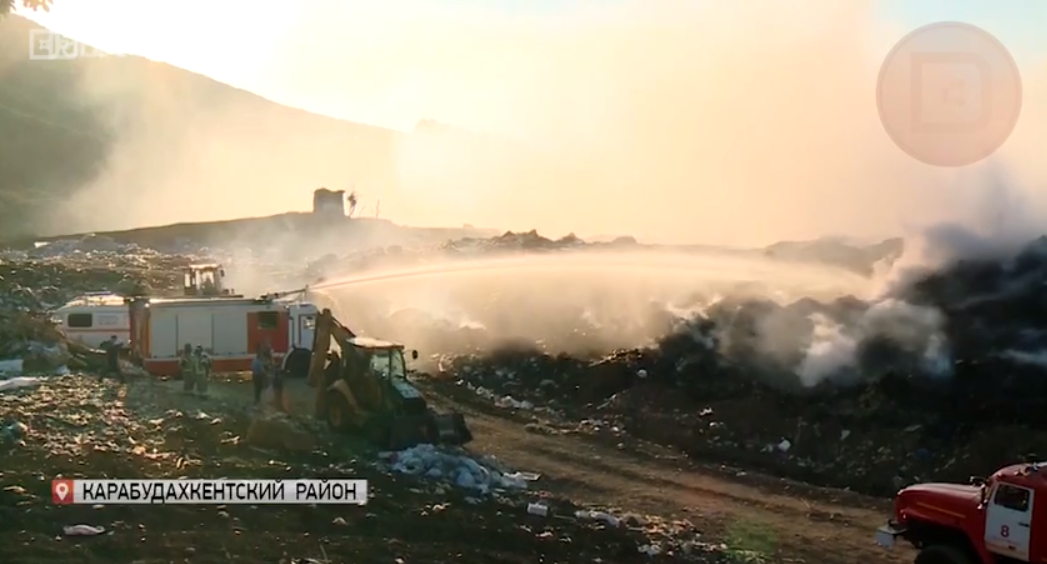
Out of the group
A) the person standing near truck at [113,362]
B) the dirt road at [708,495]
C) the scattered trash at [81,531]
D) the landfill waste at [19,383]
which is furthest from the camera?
the person standing near truck at [113,362]

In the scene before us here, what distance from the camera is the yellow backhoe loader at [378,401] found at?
13.7m

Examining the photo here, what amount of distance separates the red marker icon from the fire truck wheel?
29.3 feet

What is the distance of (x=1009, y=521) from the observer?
8461 mm

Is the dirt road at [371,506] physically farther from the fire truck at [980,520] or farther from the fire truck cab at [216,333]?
the fire truck at [980,520]

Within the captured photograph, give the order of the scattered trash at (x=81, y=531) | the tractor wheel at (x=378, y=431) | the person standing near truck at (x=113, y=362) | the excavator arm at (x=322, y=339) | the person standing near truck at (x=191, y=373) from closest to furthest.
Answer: the scattered trash at (x=81, y=531) < the tractor wheel at (x=378, y=431) < the excavator arm at (x=322, y=339) < the person standing near truck at (x=191, y=373) < the person standing near truck at (x=113, y=362)

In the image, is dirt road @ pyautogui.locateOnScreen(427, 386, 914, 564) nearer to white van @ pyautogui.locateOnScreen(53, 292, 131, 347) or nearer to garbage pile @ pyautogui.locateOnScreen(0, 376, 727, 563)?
garbage pile @ pyautogui.locateOnScreen(0, 376, 727, 563)

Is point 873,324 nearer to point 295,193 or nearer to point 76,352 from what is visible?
point 76,352

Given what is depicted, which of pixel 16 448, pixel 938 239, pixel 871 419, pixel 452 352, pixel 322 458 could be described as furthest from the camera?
pixel 452 352

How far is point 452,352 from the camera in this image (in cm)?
2083

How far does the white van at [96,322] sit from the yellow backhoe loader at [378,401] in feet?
19.5

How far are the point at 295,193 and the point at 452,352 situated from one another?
23.0 metres

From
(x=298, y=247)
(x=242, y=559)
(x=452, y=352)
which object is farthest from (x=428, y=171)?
(x=242, y=559)

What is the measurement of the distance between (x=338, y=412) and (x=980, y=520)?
29.1ft

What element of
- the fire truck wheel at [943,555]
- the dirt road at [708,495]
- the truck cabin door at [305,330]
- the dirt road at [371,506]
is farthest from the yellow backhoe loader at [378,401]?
the fire truck wheel at [943,555]
